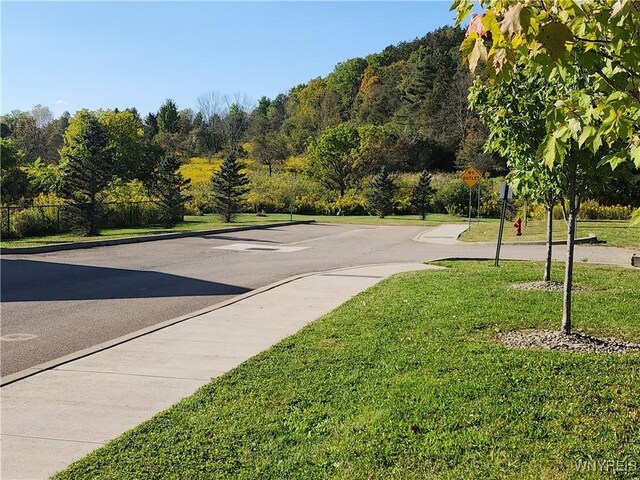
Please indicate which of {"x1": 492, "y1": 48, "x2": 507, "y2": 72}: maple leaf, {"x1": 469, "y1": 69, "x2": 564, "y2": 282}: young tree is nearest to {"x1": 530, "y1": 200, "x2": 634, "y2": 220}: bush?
{"x1": 469, "y1": 69, "x2": 564, "y2": 282}: young tree

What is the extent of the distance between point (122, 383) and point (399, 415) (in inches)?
107

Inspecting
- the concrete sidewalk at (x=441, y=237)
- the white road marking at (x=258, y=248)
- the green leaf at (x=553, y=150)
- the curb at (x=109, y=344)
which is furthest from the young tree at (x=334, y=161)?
the green leaf at (x=553, y=150)

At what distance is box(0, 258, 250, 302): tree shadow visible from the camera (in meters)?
10.5

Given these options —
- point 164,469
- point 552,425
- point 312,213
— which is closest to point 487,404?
point 552,425

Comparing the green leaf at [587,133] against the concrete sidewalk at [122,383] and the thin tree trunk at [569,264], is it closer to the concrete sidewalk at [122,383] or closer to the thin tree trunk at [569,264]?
the concrete sidewalk at [122,383]

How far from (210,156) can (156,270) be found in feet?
245

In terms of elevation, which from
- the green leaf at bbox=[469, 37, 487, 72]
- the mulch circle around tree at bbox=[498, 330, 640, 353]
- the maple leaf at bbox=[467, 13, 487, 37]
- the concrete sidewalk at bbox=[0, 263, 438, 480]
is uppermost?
the maple leaf at bbox=[467, 13, 487, 37]

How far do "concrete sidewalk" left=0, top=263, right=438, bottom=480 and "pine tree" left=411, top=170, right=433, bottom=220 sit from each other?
1236 inches

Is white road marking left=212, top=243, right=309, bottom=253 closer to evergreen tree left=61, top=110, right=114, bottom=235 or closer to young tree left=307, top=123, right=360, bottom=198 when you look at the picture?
evergreen tree left=61, top=110, right=114, bottom=235

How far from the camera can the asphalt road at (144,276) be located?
786 cm

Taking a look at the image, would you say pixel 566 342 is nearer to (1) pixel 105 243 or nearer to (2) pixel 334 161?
(1) pixel 105 243

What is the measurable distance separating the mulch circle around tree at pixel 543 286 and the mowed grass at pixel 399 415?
2718 millimetres

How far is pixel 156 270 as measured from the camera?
13.8 meters

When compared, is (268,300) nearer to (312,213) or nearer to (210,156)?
(312,213)
